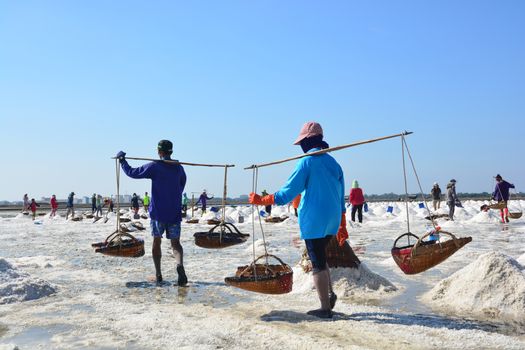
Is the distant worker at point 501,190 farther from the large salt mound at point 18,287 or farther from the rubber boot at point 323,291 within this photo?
the large salt mound at point 18,287

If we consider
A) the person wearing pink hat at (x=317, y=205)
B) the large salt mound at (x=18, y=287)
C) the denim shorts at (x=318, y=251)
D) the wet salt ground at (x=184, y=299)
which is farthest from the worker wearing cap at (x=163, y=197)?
the denim shorts at (x=318, y=251)

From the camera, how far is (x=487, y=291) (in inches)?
166

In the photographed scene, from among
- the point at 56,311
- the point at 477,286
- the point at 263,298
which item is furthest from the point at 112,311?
the point at 477,286

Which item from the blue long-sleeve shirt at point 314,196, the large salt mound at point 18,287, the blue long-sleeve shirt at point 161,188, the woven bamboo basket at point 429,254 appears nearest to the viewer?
the blue long-sleeve shirt at point 314,196

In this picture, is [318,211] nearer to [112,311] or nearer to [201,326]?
[201,326]

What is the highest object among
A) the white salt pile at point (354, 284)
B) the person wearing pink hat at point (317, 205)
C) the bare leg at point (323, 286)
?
the person wearing pink hat at point (317, 205)

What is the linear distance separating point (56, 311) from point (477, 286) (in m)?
4.00

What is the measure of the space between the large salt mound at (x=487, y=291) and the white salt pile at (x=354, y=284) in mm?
527

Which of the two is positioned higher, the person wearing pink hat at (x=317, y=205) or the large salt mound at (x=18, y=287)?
the person wearing pink hat at (x=317, y=205)

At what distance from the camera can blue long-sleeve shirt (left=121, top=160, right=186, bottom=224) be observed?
5512mm

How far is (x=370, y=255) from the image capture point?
854cm

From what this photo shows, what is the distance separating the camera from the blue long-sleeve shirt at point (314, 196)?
3.82 meters

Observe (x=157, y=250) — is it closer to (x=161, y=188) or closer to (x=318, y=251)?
(x=161, y=188)

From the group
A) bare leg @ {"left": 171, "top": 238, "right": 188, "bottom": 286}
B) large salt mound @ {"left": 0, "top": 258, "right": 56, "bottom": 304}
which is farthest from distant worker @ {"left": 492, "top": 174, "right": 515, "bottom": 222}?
large salt mound @ {"left": 0, "top": 258, "right": 56, "bottom": 304}
